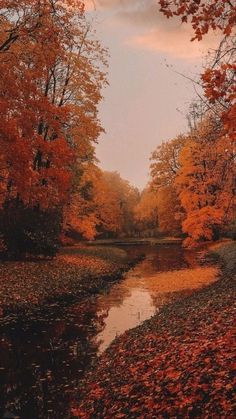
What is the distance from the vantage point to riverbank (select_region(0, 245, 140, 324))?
59.3 ft

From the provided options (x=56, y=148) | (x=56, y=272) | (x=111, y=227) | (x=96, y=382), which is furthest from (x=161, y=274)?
(x=111, y=227)

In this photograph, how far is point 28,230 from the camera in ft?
86.7

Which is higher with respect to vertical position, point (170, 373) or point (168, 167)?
point (168, 167)

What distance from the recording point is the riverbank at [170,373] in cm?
739

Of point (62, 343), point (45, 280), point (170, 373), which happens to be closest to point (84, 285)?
point (45, 280)

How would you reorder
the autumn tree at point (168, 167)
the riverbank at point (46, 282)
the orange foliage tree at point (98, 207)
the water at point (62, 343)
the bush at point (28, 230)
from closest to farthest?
1. the water at point (62, 343)
2. the riverbank at point (46, 282)
3. the bush at point (28, 230)
4. the orange foliage tree at point (98, 207)
5. the autumn tree at point (168, 167)

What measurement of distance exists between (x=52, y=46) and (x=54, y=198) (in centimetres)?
1127

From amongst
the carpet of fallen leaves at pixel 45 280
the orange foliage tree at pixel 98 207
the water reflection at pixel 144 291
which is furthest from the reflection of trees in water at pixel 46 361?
the orange foliage tree at pixel 98 207

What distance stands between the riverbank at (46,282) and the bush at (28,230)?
97 centimetres

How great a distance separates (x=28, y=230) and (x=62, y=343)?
13.5 m

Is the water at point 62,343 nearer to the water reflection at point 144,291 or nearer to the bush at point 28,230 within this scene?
the water reflection at point 144,291

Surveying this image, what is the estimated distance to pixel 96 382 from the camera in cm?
1014

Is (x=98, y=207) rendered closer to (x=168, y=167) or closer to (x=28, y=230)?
(x=168, y=167)

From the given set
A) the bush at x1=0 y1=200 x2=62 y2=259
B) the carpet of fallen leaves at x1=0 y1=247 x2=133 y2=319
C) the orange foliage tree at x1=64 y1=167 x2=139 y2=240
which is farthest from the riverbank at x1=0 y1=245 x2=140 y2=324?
the orange foliage tree at x1=64 y1=167 x2=139 y2=240
